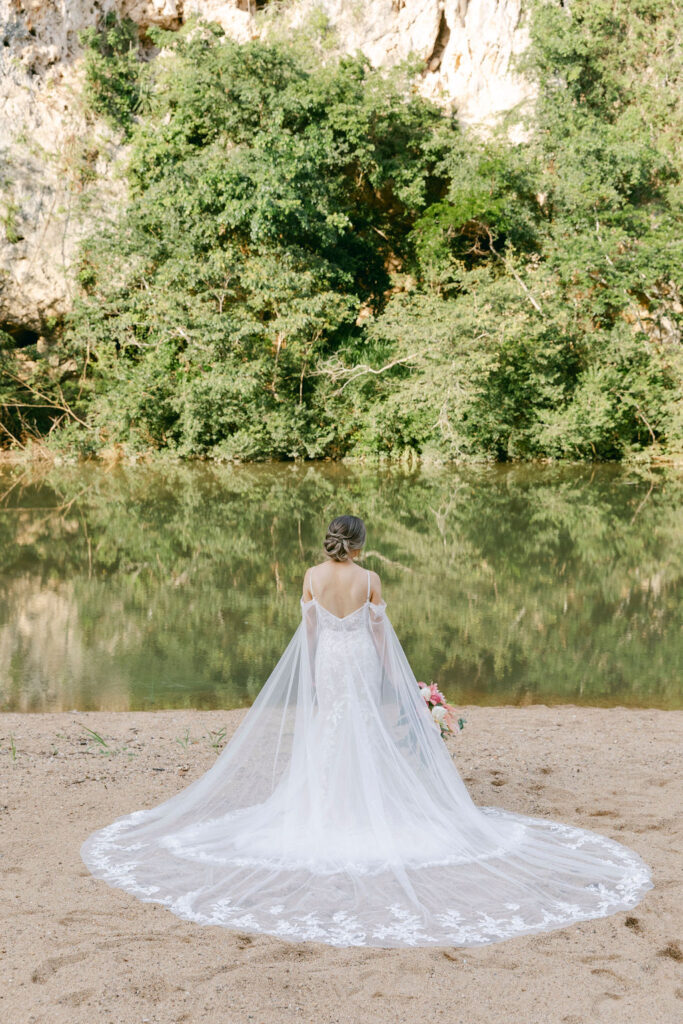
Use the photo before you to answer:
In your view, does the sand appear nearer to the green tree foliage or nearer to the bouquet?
the bouquet

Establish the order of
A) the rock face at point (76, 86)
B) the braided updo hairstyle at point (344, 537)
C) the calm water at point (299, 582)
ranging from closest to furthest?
1. the braided updo hairstyle at point (344, 537)
2. the calm water at point (299, 582)
3. the rock face at point (76, 86)

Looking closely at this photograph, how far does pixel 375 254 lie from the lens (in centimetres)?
2528

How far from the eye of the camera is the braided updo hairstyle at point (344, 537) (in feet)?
14.6

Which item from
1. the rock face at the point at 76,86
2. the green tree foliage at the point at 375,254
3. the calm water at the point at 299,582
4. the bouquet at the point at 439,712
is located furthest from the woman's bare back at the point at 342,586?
the rock face at the point at 76,86

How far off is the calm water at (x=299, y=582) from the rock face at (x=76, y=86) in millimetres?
7227

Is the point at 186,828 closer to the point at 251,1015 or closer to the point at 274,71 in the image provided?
the point at 251,1015

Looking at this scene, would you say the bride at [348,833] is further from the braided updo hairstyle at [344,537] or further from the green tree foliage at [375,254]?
the green tree foliage at [375,254]

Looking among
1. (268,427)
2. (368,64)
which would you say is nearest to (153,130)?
(368,64)

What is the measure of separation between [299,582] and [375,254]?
15.7 metres

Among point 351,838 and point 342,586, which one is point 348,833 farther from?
point 342,586

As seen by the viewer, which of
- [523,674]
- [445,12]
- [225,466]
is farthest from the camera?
[445,12]

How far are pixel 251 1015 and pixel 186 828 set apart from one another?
155 centimetres

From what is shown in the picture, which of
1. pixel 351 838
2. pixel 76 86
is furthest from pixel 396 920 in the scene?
pixel 76 86

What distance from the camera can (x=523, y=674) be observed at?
8.56 meters
